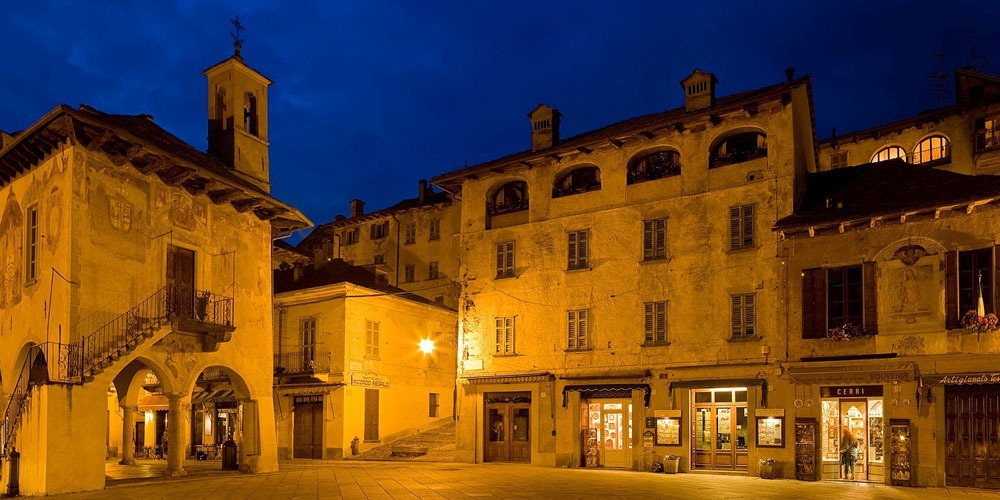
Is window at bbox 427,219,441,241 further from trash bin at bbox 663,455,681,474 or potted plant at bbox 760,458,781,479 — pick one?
potted plant at bbox 760,458,781,479

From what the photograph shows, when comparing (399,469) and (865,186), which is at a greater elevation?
(865,186)

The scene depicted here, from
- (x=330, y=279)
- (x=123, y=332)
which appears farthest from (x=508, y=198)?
(x=123, y=332)

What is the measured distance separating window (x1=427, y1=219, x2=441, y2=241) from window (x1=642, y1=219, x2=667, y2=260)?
946 inches

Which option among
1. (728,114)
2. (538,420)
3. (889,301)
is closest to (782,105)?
(728,114)

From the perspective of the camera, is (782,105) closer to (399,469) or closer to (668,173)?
(668,173)

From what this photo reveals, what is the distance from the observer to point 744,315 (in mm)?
27172

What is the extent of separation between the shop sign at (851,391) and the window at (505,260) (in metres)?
12.0

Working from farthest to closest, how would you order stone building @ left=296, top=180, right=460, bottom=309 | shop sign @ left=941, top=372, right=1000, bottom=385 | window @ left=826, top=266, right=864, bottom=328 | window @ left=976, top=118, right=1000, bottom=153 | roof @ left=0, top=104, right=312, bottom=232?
stone building @ left=296, top=180, right=460, bottom=309
window @ left=976, top=118, right=1000, bottom=153
window @ left=826, top=266, right=864, bottom=328
shop sign @ left=941, top=372, right=1000, bottom=385
roof @ left=0, top=104, right=312, bottom=232

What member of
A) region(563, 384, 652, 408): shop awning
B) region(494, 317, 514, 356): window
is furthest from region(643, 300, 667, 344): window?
region(494, 317, 514, 356): window

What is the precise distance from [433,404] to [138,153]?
22149 mm

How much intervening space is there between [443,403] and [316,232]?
23.8 m

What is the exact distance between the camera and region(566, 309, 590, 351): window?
3055 cm

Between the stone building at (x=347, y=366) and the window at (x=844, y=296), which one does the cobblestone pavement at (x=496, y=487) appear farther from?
the stone building at (x=347, y=366)

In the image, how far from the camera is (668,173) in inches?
1168
